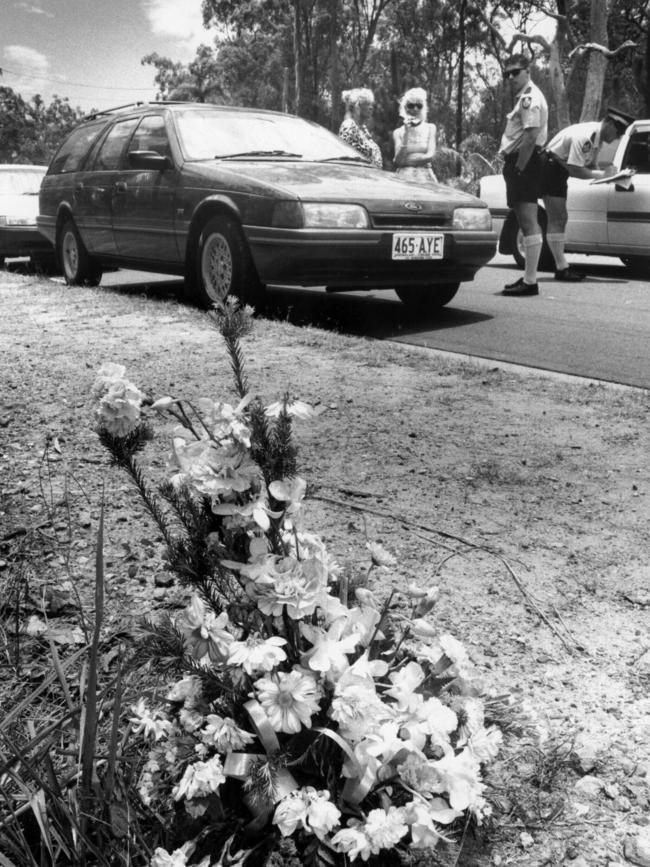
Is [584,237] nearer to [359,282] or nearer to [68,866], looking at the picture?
[359,282]

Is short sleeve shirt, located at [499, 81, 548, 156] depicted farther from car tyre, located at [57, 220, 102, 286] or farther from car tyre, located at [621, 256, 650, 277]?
car tyre, located at [57, 220, 102, 286]

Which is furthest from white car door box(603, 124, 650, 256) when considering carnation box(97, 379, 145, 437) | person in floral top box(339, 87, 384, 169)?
carnation box(97, 379, 145, 437)

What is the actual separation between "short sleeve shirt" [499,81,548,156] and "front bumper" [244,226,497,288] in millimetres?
1975

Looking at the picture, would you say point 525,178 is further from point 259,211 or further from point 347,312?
point 259,211

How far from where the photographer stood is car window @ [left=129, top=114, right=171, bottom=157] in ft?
24.8

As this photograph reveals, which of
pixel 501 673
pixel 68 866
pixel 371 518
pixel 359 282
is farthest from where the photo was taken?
pixel 359 282

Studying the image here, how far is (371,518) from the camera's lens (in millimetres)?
2809

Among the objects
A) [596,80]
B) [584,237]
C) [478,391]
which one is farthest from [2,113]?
[478,391]

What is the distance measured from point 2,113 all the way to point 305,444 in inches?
2292

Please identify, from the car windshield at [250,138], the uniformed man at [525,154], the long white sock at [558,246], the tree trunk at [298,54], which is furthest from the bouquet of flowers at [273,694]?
the tree trunk at [298,54]

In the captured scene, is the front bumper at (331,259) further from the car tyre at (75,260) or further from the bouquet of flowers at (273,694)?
the bouquet of flowers at (273,694)

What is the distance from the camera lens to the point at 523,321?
6922 mm

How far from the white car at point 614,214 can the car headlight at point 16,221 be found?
5.59 metres

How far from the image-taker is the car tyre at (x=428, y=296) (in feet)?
24.4
